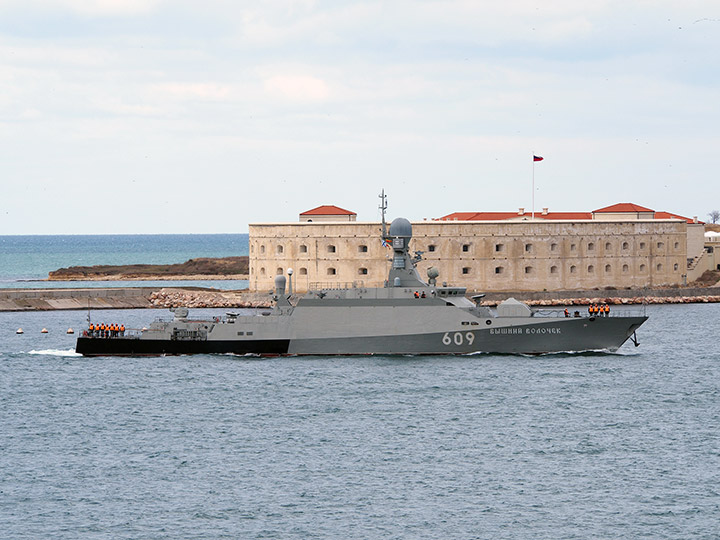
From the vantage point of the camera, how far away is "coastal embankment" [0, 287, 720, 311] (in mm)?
82000

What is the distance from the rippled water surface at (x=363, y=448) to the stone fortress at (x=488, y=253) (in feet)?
124

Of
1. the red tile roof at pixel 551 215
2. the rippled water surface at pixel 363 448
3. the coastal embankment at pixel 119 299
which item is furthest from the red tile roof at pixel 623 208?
the rippled water surface at pixel 363 448

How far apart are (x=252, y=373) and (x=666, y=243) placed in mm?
56711

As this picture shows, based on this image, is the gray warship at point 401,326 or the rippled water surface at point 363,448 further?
the gray warship at point 401,326

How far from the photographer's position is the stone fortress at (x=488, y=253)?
278 ft

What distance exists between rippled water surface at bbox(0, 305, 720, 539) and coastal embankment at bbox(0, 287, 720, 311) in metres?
34.8

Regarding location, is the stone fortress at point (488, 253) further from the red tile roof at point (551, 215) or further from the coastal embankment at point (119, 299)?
the red tile roof at point (551, 215)

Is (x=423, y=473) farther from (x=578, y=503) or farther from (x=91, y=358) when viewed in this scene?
(x=91, y=358)

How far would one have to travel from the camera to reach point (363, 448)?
30.3 meters

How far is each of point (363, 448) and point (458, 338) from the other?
15.6 meters

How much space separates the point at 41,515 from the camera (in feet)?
80.6

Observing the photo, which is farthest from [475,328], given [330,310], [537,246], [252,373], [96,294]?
[96,294]

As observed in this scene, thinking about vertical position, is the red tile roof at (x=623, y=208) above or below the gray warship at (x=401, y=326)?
above

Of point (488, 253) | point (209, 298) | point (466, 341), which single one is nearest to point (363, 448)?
point (466, 341)
